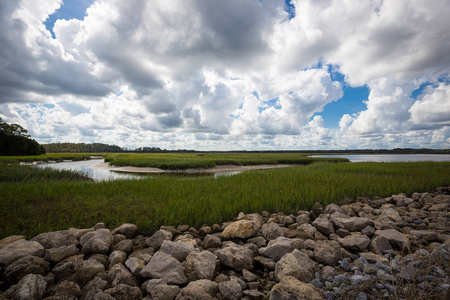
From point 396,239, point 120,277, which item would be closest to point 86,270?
point 120,277

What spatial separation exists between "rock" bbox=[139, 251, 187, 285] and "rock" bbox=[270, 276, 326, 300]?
4.39ft

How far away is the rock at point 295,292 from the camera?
8.09 feet

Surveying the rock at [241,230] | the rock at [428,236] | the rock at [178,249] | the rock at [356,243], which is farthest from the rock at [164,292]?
the rock at [428,236]

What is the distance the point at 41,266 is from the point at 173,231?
7.79ft

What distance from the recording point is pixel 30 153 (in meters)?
62.7

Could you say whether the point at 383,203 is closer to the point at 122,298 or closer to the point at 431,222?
the point at 431,222

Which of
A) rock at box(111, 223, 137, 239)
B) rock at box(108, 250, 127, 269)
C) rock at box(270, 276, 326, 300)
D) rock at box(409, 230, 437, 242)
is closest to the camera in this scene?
rock at box(270, 276, 326, 300)

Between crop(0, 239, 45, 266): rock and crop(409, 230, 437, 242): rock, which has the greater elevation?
crop(0, 239, 45, 266): rock

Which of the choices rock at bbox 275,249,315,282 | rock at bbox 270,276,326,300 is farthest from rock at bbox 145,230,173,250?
rock at bbox 270,276,326,300

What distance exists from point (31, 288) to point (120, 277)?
1042mm

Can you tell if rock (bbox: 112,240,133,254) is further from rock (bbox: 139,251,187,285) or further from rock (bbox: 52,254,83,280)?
rock (bbox: 139,251,187,285)

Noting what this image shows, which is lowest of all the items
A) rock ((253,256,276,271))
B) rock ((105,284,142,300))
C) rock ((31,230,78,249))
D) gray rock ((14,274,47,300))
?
rock ((253,256,276,271))

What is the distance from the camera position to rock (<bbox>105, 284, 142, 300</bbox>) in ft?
8.69

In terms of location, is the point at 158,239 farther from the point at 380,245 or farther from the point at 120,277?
the point at 380,245
